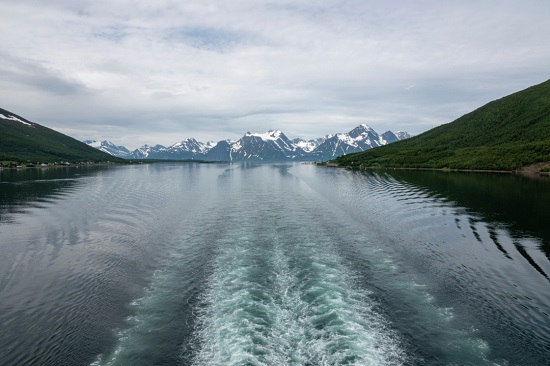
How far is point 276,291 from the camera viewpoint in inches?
991

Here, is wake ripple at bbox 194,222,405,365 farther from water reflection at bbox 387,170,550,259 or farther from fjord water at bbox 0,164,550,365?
water reflection at bbox 387,170,550,259

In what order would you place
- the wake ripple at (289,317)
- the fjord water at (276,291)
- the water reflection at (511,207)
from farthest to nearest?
the water reflection at (511,207) < the fjord water at (276,291) < the wake ripple at (289,317)

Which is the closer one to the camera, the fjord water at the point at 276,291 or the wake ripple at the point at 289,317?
the wake ripple at the point at 289,317

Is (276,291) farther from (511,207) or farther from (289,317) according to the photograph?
(511,207)

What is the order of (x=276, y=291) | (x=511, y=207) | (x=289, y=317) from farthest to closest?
(x=511, y=207)
(x=276, y=291)
(x=289, y=317)

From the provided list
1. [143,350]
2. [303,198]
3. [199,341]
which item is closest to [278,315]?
[199,341]

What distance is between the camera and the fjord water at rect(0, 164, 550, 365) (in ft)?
58.5

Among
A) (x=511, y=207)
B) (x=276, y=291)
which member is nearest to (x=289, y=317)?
(x=276, y=291)

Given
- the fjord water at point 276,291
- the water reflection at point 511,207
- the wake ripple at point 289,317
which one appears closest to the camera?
the wake ripple at point 289,317

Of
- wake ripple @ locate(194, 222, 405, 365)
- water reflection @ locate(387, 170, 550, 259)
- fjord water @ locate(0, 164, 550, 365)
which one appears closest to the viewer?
wake ripple @ locate(194, 222, 405, 365)

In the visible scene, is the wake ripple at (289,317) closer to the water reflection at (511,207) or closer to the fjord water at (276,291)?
the fjord water at (276,291)

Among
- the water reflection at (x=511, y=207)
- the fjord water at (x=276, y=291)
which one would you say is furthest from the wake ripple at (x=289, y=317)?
the water reflection at (x=511, y=207)

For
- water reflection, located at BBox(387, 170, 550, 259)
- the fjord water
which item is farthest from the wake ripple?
water reflection, located at BBox(387, 170, 550, 259)

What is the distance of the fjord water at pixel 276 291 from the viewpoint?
1784 cm
